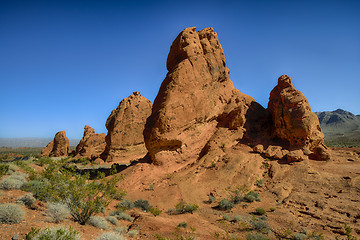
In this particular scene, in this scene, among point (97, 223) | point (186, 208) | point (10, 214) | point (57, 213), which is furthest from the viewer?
point (186, 208)

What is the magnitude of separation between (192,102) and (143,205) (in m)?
8.03

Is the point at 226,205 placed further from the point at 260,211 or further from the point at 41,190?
the point at 41,190

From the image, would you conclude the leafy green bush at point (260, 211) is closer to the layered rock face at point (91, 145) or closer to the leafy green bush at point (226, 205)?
the leafy green bush at point (226, 205)

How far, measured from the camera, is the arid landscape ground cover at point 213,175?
7.53m

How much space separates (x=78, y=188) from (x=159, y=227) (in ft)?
11.1

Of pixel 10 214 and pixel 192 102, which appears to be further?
pixel 192 102

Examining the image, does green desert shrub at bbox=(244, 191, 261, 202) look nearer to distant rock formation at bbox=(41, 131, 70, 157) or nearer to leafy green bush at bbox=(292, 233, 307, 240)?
leafy green bush at bbox=(292, 233, 307, 240)

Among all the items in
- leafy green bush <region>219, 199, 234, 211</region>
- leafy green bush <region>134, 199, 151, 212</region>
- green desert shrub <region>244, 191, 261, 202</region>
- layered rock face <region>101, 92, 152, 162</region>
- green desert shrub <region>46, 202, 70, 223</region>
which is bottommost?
leafy green bush <region>134, 199, 151, 212</region>

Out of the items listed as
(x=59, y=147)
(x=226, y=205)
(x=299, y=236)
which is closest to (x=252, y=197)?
(x=226, y=205)

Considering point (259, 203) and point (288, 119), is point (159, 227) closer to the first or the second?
point (259, 203)

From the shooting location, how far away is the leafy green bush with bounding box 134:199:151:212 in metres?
10.9

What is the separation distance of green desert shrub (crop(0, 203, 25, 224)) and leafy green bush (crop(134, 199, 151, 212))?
19.9 ft

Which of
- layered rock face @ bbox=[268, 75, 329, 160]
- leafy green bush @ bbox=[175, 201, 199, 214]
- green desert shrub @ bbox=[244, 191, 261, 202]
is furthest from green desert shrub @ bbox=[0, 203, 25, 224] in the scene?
layered rock face @ bbox=[268, 75, 329, 160]

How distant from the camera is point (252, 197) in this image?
35.3 feet
